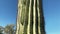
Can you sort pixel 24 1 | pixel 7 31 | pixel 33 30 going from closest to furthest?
pixel 33 30, pixel 24 1, pixel 7 31

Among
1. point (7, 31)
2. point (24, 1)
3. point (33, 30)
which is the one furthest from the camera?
point (7, 31)

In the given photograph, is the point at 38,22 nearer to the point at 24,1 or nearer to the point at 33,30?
Result: the point at 33,30

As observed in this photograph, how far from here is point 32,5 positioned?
Result: 477cm

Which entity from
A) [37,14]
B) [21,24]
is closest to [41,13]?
[37,14]

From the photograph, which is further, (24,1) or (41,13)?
(24,1)

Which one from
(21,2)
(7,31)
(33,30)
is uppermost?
(7,31)

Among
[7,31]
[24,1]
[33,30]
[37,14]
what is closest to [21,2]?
[24,1]

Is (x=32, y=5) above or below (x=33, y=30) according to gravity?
above

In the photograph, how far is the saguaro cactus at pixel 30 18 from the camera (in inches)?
177

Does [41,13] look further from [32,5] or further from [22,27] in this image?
[22,27]

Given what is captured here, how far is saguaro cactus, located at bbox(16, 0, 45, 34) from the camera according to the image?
4.50 m

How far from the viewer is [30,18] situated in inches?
181

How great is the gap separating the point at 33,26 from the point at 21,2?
1.03 meters

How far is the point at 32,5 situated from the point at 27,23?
25.6 inches
